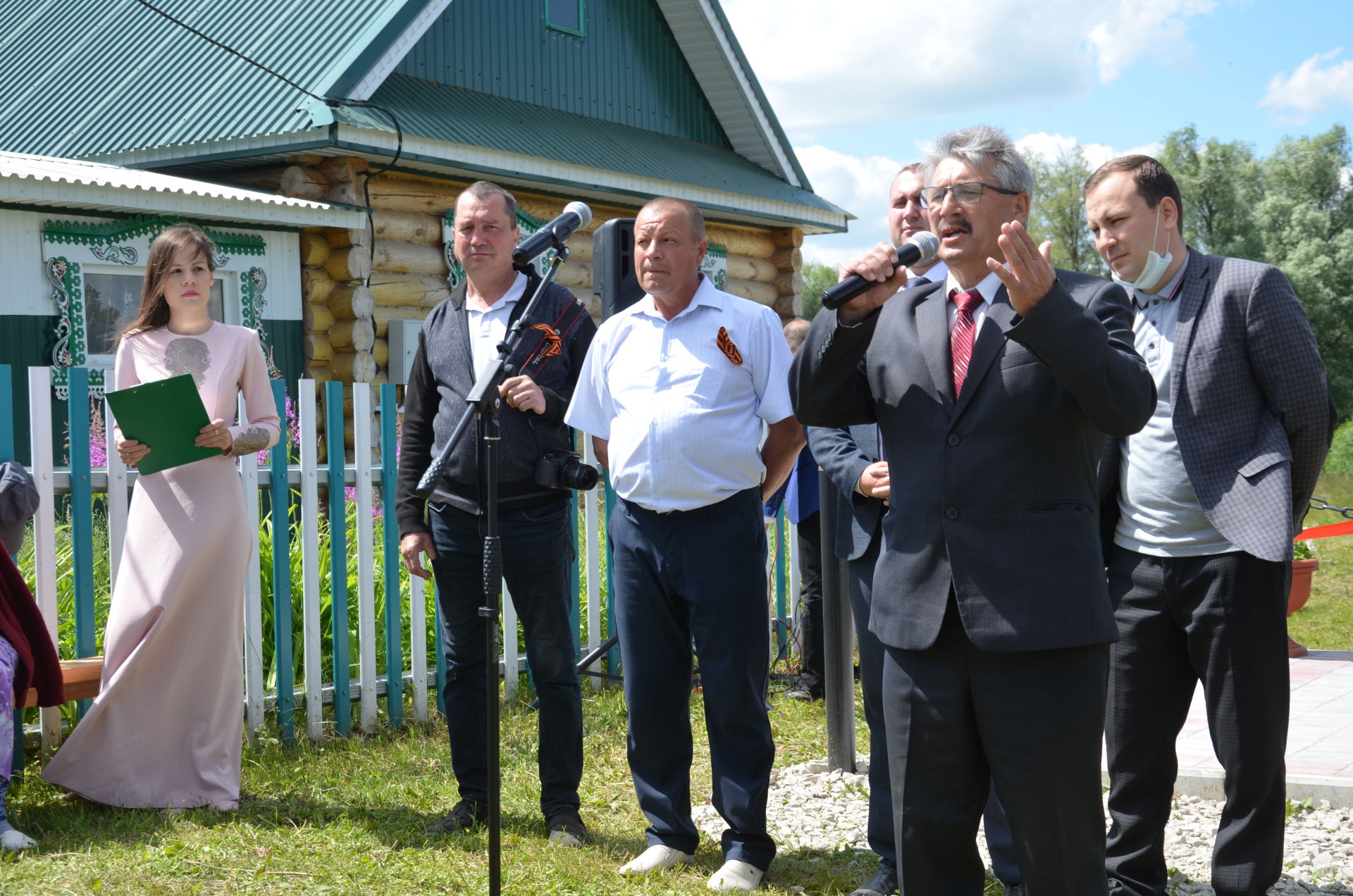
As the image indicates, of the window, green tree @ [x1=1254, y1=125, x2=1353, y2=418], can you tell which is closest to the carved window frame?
the window

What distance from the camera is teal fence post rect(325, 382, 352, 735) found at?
5.86 metres

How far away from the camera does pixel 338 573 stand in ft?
19.4

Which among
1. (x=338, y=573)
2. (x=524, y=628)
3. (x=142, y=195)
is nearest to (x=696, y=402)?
(x=524, y=628)

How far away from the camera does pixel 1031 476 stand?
264 cm

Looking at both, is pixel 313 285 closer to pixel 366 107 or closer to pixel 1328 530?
pixel 366 107

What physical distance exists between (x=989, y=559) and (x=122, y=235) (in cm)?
933

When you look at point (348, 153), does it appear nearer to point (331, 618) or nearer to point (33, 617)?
point (331, 618)

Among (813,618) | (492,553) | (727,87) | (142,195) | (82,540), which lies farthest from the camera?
(727,87)

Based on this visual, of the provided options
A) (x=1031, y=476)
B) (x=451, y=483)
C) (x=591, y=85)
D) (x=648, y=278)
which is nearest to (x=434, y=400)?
(x=451, y=483)

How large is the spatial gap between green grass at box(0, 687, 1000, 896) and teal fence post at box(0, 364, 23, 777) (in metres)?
0.10

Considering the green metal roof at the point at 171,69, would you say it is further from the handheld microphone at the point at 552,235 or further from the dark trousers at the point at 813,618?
the handheld microphone at the point at 552,235

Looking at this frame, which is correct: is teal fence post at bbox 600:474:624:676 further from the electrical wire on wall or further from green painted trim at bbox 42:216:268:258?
green painted trim at bbox 42:216:268:258

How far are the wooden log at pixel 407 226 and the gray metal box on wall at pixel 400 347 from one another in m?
0.76

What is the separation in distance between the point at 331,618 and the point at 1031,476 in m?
4.20
